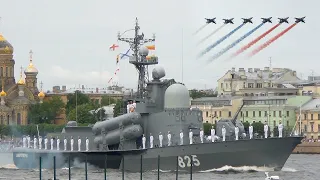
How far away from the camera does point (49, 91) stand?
177375 mm

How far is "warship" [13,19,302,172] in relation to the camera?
207 ft

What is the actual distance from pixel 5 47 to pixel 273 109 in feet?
166

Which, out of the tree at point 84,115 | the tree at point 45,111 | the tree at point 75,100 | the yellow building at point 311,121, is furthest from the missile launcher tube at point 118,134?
the tree at point 75,100

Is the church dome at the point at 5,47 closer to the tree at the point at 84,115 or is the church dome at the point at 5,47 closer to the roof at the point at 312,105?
the tree at the point at 84,115

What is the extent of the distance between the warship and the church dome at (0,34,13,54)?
90.7m

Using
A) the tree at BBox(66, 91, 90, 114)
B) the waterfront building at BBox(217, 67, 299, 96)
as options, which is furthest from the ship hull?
the tree at BBox(66, 91, 90, 114)

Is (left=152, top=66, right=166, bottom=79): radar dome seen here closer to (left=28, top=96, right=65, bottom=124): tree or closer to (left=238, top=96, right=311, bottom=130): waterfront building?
(left=238, top=96, right=311, bottom=130): waterfront building

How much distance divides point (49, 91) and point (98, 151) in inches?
4364

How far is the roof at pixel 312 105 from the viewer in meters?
122

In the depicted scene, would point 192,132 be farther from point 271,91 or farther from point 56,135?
point 271,91

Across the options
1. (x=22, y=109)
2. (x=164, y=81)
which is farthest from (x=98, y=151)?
(x=22, y=109)

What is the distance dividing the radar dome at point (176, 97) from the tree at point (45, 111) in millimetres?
83498

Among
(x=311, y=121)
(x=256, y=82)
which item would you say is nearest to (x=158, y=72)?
(x=311, y=121)

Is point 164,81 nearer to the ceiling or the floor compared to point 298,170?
nearer to the ceiling
